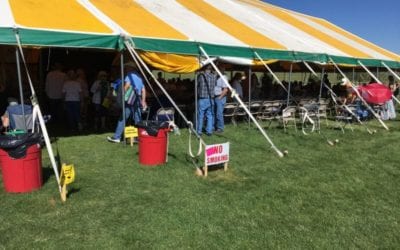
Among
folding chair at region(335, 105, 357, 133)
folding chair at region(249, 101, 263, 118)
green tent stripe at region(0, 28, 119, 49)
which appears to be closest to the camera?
green tent stripe at region(0, 28, 119, 49)

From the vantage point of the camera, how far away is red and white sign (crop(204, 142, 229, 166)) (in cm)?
604

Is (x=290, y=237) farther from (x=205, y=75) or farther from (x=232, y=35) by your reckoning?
(x=232, y=35)

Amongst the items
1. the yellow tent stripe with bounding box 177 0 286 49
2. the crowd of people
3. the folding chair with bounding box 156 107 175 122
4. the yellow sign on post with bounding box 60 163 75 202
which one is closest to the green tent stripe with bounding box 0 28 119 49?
the crowd of people

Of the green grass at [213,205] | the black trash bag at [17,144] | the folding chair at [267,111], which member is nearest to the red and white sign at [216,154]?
the green grass at [213,205]

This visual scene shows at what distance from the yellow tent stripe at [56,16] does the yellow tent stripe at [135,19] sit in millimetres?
541

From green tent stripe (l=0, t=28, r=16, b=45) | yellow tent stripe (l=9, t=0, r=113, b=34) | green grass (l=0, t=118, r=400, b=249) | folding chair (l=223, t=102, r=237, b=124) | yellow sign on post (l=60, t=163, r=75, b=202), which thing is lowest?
green grass (l=0, t=118, r=400, b=249)

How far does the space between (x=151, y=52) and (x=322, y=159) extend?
376 centimetres

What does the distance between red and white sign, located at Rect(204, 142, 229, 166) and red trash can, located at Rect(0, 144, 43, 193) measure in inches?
87.2

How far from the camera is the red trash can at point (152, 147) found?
6.50 m

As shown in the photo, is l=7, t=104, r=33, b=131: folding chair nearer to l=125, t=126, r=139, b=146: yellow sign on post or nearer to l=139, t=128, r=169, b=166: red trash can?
l=125, t=126, r=139, b=146: yellow sign on post

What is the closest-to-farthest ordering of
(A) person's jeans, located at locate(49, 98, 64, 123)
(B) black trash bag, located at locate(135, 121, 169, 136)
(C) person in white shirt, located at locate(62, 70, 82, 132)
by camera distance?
(B) black trash bag, located at locate(135, 121, 169, 136) → (C) person in white shirt, located at locate(62, 70, 82, 132) → (A) person's jeans, located at locate(49, 98, 64, 123)

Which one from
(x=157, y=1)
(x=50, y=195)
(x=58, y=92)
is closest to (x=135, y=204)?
(x=50, y=195)

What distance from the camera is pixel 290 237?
4.14 metres

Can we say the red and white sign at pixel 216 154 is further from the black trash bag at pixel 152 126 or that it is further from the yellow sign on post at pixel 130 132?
the yellow sign on post at pixel 130 132
